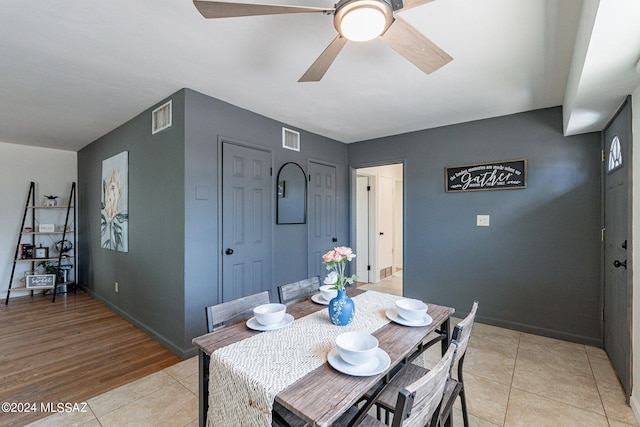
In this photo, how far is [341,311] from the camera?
60.0 inches

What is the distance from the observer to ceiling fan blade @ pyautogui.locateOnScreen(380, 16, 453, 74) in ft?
4.36

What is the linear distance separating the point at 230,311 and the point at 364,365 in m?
0.89

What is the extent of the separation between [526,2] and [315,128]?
250cm

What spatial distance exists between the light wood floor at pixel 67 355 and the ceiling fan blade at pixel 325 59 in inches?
102

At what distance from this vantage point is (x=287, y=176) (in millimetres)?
3535

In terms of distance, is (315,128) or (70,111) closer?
(70,111)

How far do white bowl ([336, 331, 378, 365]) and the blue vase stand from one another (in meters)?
0.23

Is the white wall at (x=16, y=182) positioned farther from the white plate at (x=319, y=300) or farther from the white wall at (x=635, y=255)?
the white wall at (x=635, y=255)

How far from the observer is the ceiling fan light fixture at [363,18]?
3.92ft

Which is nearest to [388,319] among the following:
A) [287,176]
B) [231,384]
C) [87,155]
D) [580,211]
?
[231,384]

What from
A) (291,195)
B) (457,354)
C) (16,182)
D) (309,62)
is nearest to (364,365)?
(457,354)

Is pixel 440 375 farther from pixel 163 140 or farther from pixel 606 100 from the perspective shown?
pixel 163 140

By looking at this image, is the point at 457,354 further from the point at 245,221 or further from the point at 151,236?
the point at 151,236

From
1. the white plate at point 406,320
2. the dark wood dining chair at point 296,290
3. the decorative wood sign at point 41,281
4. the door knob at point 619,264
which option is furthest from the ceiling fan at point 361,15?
the decorative wood sign at point 41,281
